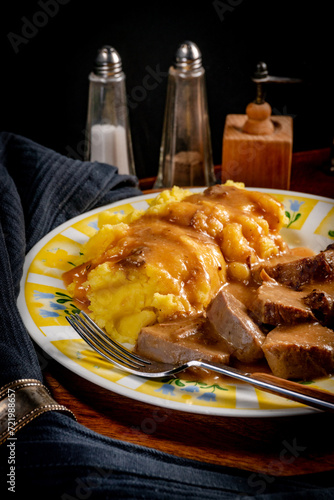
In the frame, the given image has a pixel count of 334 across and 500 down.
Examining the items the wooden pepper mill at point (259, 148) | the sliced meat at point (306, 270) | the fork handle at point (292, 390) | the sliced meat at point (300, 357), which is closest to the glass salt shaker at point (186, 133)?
the wooden pepper mill at point (259, 148)

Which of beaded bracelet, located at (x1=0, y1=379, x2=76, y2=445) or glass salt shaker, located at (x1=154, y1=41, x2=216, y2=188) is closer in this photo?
beaded bracelet, located at (x1=0, y1=379, x2=76, y2=445)

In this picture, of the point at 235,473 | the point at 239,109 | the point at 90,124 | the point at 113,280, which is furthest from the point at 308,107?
the point at 235,473

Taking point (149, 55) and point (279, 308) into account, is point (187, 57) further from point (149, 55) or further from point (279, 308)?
point (279, 308)

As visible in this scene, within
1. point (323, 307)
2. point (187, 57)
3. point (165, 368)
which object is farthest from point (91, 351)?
point (187, 57)

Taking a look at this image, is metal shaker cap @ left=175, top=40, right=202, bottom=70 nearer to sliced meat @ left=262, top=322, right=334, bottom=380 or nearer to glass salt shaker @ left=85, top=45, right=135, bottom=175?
glass salt shaker @ left=85, top=45, right=135, bottom=175

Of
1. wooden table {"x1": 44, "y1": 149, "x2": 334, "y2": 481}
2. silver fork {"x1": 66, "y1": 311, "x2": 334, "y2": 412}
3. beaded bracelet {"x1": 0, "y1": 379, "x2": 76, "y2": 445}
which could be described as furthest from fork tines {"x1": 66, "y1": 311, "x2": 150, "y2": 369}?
beaded bracelet {"x1": 0, "y1": 379, "x2": 76, "y2": 445}

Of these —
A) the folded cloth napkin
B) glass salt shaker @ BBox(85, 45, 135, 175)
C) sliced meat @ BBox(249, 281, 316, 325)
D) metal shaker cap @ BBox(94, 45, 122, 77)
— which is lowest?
the folded cloth napkin

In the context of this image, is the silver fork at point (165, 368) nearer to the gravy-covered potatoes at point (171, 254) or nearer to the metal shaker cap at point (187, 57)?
the gravy-covered potatoes at point (171, 254)
